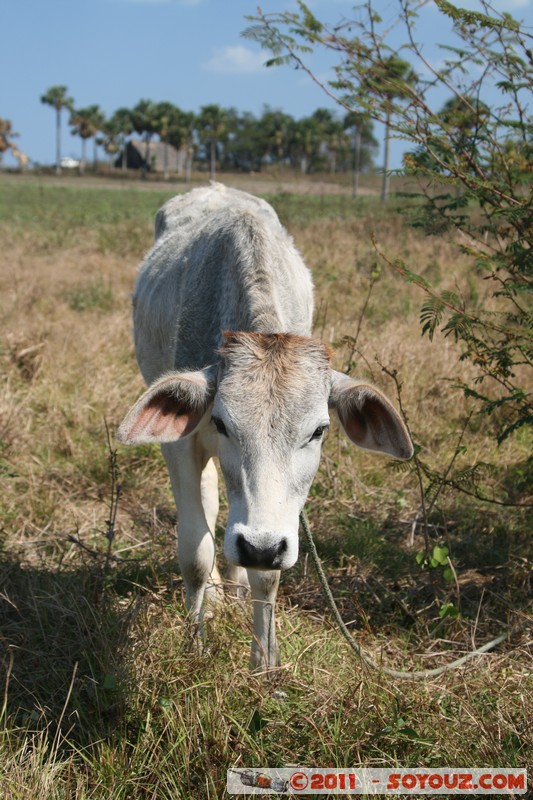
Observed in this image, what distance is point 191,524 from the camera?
153 inches

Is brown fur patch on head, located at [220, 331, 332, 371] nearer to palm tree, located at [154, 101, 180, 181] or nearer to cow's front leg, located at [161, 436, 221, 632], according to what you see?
cow's front leg, located at [161, 436, 221, 632]

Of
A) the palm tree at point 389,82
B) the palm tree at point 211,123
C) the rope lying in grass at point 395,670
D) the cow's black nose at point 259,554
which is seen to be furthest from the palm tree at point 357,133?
the palm tree at point 211,123

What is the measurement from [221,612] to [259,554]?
136 cm

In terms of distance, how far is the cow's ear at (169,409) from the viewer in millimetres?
2926

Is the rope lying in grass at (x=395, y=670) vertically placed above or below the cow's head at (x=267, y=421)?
below

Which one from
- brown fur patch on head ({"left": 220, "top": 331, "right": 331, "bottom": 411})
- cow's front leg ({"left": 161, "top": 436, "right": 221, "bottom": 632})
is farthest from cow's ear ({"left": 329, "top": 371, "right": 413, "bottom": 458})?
cow's front leg ({"left": 161, "top": 436, "right": 221, "bottom": 632})

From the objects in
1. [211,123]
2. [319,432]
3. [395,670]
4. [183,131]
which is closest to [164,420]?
[319,432]

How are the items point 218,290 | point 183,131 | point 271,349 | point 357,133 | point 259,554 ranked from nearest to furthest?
point 259,554 → point 271,349 → point 218,290 → point 357,133 → point 183,131

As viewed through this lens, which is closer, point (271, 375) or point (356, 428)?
point (271, 375)

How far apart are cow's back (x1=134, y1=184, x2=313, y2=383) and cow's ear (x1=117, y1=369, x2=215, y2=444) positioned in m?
0.37

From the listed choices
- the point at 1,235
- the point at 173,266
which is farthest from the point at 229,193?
the point at 1,235

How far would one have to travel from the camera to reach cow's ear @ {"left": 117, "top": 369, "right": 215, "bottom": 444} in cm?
293

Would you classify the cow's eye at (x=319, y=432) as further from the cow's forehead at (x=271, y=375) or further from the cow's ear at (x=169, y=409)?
the cow's ear at (x=169, y=409)

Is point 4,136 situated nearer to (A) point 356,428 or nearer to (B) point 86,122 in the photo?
(A) point 356,428
